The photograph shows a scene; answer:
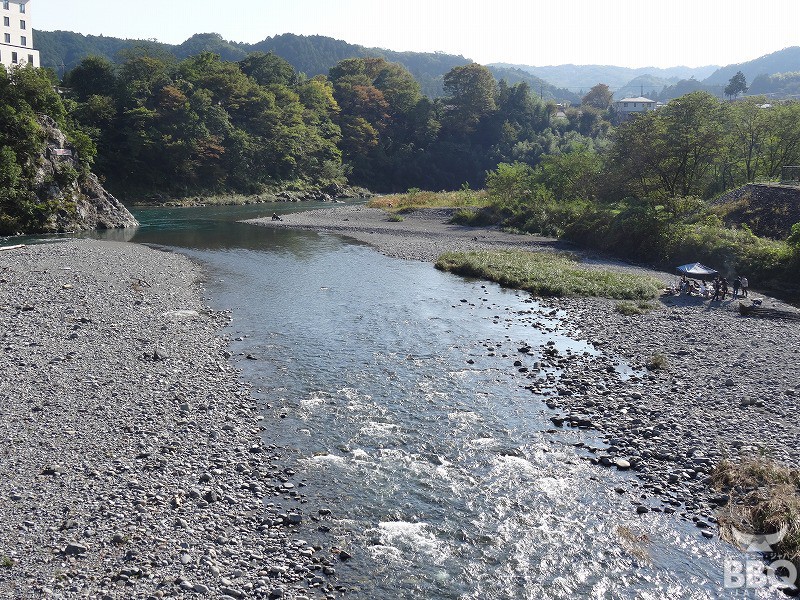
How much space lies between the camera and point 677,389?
659 inches

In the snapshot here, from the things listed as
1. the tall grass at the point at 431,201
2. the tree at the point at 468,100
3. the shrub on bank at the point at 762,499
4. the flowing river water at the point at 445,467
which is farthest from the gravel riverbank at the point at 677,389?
the tree at the point at 468,100

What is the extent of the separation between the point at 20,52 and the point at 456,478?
8771cm

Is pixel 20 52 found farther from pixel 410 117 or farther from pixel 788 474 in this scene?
pixel 788 474

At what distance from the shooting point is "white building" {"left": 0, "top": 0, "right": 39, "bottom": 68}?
74375 millimetres

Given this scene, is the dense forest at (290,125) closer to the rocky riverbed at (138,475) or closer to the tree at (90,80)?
the tree at (90,80)

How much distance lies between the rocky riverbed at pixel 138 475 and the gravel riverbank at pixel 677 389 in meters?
6.90

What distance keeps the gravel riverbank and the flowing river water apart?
1.72 ft

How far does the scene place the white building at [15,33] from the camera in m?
74.4

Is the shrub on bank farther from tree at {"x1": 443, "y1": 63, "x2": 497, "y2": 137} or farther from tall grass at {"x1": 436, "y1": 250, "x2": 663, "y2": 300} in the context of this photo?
tree at {"x1": 443, "y1": 63, "x2": 497, "y2": 137}

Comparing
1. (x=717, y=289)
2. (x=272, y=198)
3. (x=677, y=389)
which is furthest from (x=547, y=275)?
(x=272, y=198)

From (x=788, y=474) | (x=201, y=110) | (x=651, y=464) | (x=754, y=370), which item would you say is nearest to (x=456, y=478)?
(x=651, y=464)

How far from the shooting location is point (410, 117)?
365ft

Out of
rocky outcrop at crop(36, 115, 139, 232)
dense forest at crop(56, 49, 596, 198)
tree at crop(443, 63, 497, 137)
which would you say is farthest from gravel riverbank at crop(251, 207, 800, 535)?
tree at crop(443, 63, 497, 137)

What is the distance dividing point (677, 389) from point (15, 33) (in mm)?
88323
